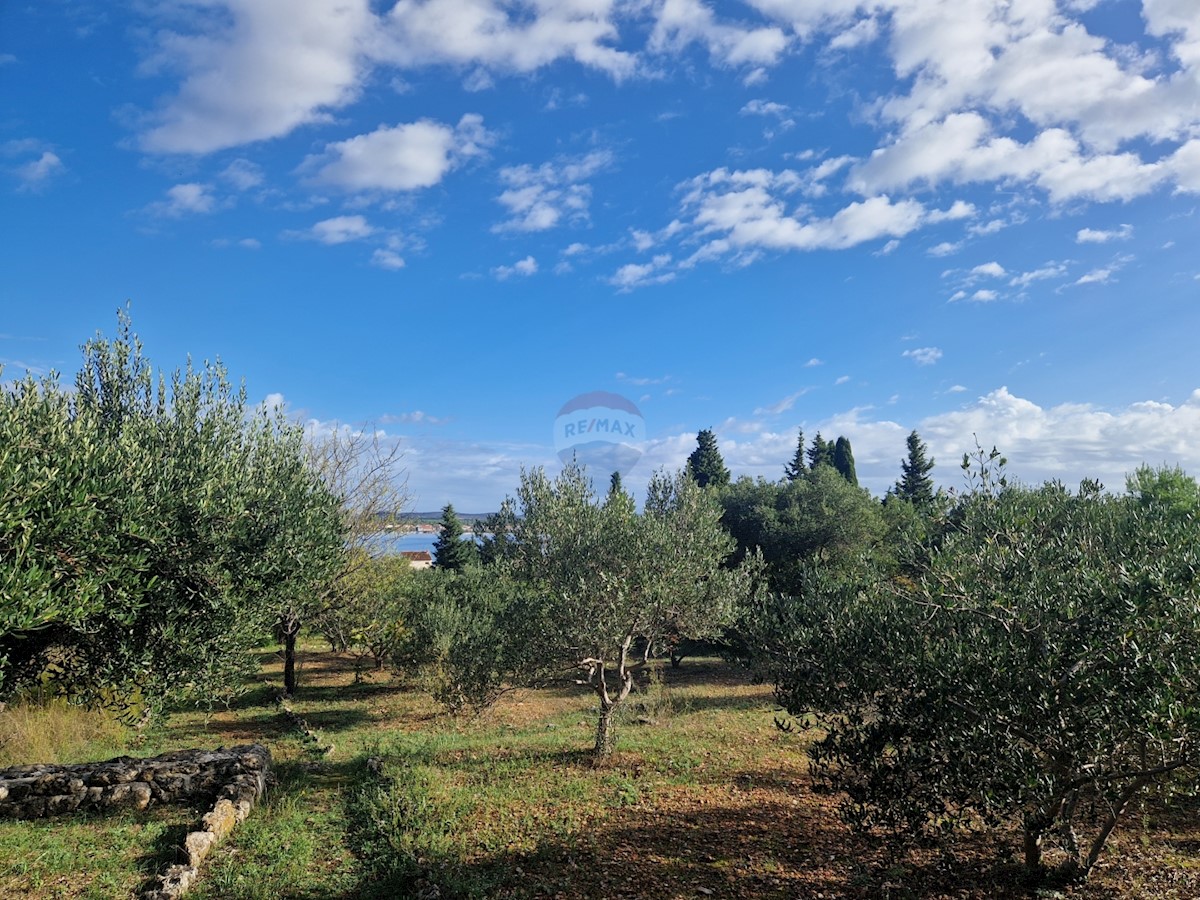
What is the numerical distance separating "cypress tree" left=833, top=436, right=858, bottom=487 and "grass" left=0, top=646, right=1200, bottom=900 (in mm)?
62679

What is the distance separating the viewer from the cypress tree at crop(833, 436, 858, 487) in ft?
258

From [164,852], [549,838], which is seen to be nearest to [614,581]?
[549,838]

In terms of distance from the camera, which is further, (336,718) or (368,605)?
(368,605)

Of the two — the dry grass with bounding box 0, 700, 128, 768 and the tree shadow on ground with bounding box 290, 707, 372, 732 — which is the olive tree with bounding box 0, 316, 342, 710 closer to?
the dry grass with bounding box 0, 700, 128, 768

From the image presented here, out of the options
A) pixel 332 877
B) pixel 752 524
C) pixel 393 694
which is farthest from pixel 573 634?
pixel 752 524

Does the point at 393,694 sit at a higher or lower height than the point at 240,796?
lower

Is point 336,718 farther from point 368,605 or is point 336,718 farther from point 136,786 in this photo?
point 136,786

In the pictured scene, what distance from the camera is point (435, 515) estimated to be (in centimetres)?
7756

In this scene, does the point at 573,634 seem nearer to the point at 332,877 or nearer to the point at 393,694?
the point at 332,877

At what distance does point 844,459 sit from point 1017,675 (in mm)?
76615

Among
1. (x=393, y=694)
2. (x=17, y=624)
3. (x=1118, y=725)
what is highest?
(x=17, y=624)

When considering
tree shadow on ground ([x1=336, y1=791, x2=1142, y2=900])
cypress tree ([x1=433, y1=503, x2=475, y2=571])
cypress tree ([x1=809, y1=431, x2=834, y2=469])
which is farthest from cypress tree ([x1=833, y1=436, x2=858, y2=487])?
tree shadow on ground ([x1=336, y1=791, x2=1142, y2=900])

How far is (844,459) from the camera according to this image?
7988cm

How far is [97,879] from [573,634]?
33.7 feet
